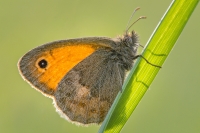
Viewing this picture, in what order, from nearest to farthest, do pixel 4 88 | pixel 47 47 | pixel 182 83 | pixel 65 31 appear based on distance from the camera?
pixel 47 47 → pixel 182 83 → pixel 4 88 → pixel 65 31

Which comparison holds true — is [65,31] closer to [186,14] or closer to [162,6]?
[162,6]

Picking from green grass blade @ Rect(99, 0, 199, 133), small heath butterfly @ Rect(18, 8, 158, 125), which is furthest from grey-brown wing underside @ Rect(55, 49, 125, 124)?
green grass blade @ Rect(99, 0, 199, 133)

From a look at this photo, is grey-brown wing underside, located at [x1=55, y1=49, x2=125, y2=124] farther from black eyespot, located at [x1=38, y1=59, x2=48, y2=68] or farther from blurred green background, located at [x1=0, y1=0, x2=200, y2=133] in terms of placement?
blurred green background, located at [x1=0, y1=0, x2=200, y2=133]

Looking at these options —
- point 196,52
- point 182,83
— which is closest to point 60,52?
point 182,83

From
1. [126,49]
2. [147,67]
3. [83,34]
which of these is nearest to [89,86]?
[126,49]

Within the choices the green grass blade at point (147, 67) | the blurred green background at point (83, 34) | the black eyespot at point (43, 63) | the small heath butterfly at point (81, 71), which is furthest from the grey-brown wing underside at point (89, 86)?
the green grass blade at point (147, 67)

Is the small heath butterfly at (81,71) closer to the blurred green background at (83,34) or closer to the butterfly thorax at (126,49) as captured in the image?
the butterfly thorax at (126,49)
